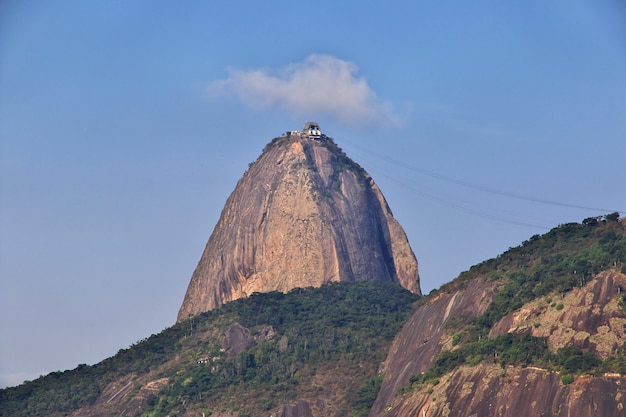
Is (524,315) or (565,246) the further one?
(565,246)

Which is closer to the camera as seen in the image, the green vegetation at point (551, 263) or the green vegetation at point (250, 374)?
the green vegetation at point (551, 263)

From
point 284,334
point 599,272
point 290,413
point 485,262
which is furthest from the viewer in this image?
point 284,334

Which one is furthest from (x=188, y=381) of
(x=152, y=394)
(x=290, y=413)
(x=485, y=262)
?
(x=485, y=262)

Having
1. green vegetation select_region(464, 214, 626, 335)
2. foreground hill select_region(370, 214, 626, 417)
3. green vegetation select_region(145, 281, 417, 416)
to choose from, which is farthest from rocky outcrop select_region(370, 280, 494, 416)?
green vegetation select_region(145, 281, 417, 416)

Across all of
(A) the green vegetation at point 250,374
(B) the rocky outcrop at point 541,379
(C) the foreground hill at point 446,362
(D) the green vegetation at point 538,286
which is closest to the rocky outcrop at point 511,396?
(B) the rocky outcrop at point 541,379

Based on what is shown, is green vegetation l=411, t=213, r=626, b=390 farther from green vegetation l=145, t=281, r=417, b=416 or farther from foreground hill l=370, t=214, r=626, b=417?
green vegetation l=145, t=281, r=417, b=416

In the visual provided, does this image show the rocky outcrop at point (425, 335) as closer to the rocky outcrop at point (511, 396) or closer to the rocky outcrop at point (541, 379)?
the rocky outcrop at point (541, 379)

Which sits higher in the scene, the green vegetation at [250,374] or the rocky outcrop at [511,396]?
the green vegetation at [250,374]

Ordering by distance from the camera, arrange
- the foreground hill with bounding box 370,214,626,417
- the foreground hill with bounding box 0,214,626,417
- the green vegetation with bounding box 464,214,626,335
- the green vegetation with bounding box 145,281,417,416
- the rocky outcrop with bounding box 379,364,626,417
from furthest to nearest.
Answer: the green vegetation with bounding box 145,281,417,416, the green vegetation with bounding box 464,214,626,335, the foreground hill with bounding box 0,214,626,417, the foreground hill with bounding box 370,214,626,417, the rocky outcrop with bounding box 379,364,626,417

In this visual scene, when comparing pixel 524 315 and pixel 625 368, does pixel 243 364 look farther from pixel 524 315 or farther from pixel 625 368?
pixel 625 368
